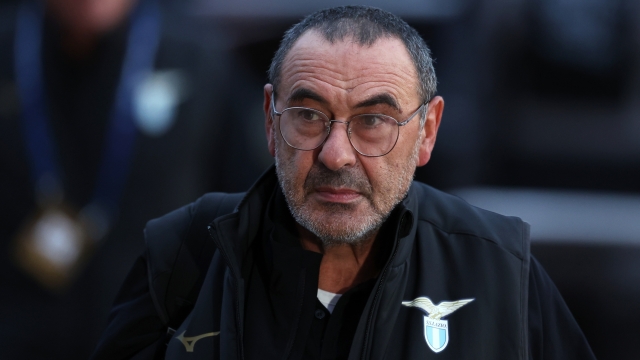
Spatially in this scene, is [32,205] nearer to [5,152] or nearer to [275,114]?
[5,152]

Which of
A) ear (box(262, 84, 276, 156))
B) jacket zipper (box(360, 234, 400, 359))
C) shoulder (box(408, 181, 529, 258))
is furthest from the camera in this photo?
ear (box(262, 84, 276, 156))

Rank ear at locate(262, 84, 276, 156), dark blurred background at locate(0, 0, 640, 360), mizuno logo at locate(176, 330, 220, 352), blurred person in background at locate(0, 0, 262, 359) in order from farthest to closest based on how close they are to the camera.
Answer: dark blurred background at locate(0, 0, 640, 360), blurred person in background at locate(0, 0, 262, 359), ear at locate(262, 84, 276, 156), mizuno logo at locate(176, 330, 220, 352)

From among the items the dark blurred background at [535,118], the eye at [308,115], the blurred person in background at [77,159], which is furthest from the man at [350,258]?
the dark blurred background at [535,118]

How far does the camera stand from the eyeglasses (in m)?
1.84

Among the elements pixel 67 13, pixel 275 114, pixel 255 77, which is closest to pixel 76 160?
pixel 67 13

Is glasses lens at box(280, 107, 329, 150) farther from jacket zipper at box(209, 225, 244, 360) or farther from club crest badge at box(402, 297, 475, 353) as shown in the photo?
club crest badge at box(402, 297, 475, 353)

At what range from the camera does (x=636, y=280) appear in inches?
128

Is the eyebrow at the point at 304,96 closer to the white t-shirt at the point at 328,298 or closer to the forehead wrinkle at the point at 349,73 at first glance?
the forehead wrinkle at the point at 349,73

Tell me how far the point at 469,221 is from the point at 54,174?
70.7 inches

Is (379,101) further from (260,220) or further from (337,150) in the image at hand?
(260,220)

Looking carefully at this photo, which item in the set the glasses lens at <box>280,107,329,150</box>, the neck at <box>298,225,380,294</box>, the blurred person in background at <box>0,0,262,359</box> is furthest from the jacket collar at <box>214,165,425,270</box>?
the blurred person in background at <box>0,0,262,359</box>

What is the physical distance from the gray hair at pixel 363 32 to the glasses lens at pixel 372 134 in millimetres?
185

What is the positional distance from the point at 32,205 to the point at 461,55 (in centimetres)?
213

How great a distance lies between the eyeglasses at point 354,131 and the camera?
1841 mm
